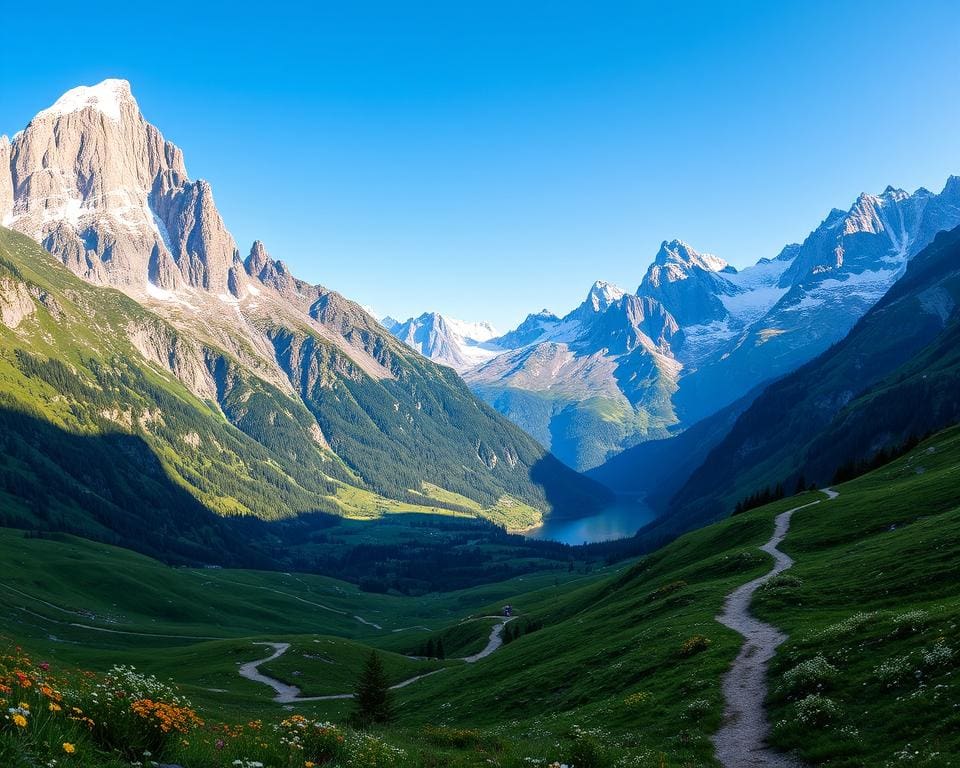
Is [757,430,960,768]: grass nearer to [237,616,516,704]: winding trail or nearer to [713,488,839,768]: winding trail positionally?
[713,488,839,768]: winding trail

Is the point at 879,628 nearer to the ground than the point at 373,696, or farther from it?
farther from it

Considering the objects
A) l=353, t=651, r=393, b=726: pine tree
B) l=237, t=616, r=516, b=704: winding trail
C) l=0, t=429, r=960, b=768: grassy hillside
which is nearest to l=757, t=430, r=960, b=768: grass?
l=0, t=429, r=960, b=768: grassy hillside

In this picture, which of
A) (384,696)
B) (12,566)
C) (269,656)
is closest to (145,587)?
(12,566)

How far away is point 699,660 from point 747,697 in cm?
776

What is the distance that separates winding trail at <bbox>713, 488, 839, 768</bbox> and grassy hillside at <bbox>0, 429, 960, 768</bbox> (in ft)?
2.42

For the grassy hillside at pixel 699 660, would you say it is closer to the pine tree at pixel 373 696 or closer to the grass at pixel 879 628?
the grass at pixel 879 628

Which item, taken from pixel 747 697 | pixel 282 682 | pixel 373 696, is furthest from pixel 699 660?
pixel 282 682

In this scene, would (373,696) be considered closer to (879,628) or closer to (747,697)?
(747,697)

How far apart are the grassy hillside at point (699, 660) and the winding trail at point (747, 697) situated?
739 millimetres

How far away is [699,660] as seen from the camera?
36094 millimetres

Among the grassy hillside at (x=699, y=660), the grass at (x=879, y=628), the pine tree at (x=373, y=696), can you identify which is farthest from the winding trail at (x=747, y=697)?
the pine tree at (x=373, y=696)

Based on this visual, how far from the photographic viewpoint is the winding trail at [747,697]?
22250mm

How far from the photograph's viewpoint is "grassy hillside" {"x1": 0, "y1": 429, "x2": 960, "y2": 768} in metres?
21.4

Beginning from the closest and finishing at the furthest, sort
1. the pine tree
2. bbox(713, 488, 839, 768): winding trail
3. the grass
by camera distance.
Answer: the grass → bbox(713, 488, 839, 768): winding trail → the pine tree
